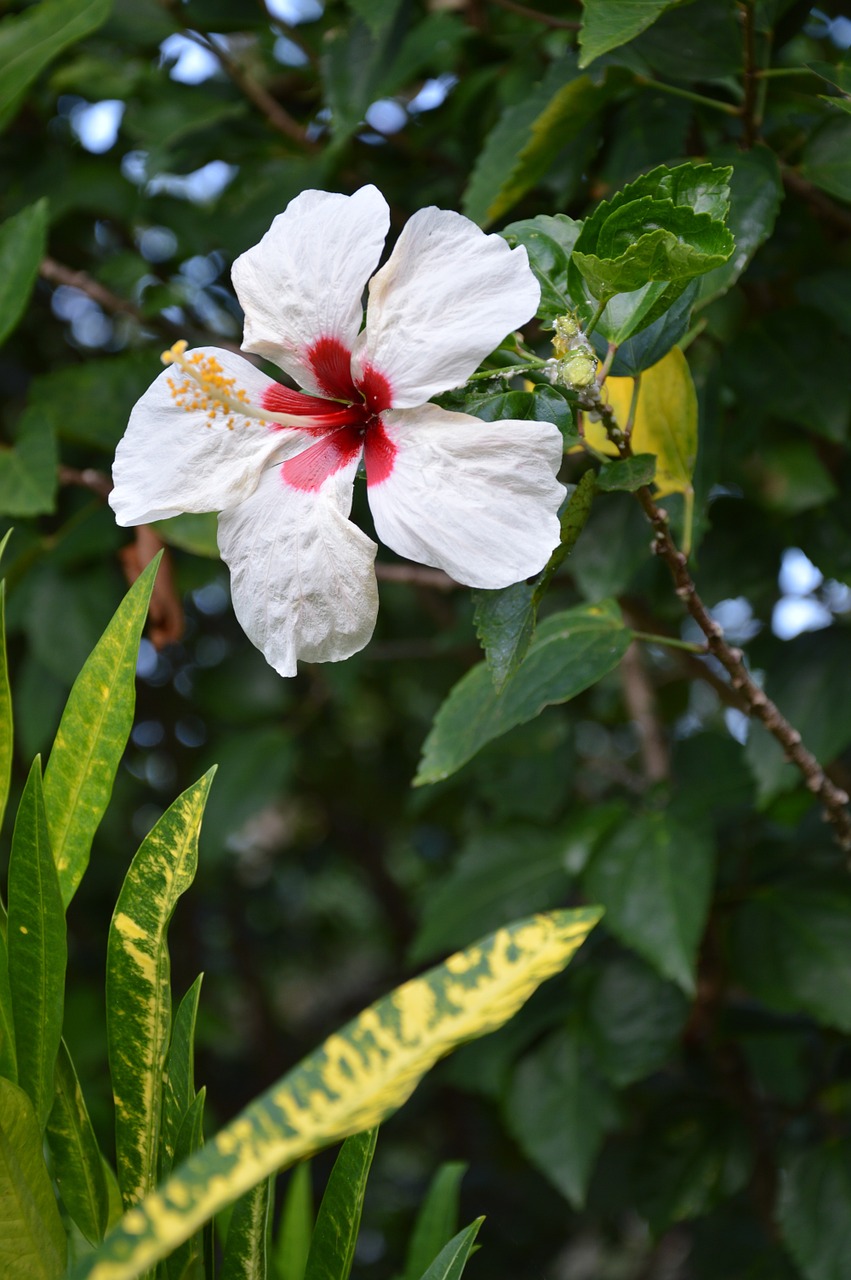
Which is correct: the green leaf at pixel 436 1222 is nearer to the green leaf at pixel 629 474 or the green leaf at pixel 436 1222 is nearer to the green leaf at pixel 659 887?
the green leaf at pixel 659 887

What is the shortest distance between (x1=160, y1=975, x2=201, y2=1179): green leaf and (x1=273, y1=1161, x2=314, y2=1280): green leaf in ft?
0.87

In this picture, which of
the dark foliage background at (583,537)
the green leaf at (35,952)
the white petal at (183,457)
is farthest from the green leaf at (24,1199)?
the dark foliage background at (583,537)

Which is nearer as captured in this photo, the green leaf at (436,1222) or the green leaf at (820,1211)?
the green leaf at (436,1222)

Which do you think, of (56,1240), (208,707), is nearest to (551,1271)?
(208,707)

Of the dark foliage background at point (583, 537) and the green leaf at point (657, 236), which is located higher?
the green leaf at point (657, 236)

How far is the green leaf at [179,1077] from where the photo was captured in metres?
0.56


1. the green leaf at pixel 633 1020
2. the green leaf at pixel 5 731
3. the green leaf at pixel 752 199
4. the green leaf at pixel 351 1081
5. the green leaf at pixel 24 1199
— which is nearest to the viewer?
the green leaf at pixel 351 1081

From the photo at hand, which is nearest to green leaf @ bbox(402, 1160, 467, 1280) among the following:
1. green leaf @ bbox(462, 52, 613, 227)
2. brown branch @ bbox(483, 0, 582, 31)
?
green leaf @ bbox(462, 52, 613, 227)

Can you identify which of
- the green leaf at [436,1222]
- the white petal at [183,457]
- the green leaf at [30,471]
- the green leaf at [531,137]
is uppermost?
the white petal at [183,457]

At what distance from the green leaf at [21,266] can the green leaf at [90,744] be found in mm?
483

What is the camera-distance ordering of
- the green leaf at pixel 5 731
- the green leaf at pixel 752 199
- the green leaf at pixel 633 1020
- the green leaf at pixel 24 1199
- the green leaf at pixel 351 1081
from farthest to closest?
the green leaf at pixel 633 1020, the green leaf at pixel 752 199, the green leaf at pixel 5 731, the green leaf at pixel 24 1199, the green leaf at pixel 351 1081

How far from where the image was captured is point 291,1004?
133 inches

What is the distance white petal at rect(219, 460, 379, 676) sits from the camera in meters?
0.53

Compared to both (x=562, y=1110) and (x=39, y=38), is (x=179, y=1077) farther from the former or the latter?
(x=39, y=38)
